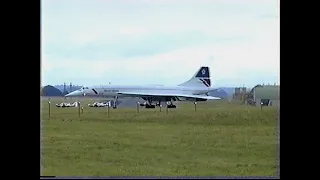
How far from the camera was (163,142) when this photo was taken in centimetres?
208

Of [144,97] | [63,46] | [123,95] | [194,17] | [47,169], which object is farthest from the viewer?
[144,97]

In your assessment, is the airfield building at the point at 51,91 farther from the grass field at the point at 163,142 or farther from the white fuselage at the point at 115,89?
the white fuselage at the point at 115,89

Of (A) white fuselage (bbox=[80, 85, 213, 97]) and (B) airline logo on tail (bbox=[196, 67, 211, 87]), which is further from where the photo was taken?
(A) white fuselage (bbox=[80, 85, 213, 97])

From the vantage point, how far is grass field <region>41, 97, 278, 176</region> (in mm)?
1526

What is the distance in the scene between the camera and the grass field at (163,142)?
1.53m

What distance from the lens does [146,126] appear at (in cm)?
218

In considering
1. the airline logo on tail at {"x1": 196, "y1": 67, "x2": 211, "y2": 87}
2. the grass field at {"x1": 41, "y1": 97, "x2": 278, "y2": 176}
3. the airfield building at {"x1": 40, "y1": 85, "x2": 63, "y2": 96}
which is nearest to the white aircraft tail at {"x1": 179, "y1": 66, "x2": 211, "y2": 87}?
the airline logo on tail at {"x1": 196, "y1": 67, "x2": 211, "y2": 87}

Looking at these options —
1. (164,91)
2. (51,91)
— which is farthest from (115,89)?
(51,91)

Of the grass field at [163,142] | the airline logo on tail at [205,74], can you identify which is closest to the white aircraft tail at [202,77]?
the airline logo on tail at [205,74]

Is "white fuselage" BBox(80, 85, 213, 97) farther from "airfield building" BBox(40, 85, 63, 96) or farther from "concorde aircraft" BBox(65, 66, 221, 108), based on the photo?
"airfield building" BBox(40, 85, 63, 96)

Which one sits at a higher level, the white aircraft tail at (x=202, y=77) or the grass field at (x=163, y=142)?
the white aircraft tail at (x=202, y=77)
